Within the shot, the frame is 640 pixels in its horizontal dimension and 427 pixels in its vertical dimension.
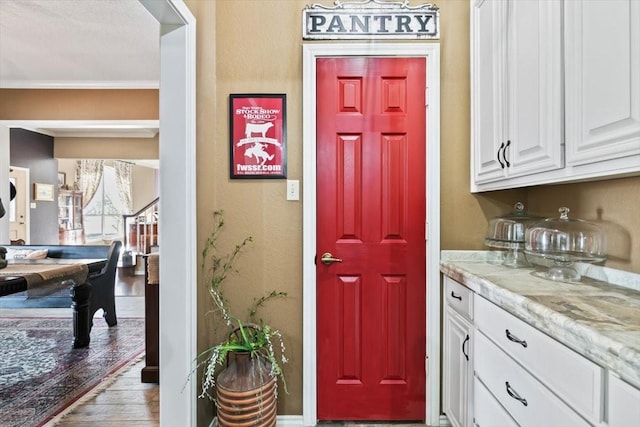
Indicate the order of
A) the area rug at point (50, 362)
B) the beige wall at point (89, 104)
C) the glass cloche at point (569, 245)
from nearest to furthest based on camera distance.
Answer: the glass cloche at point (569, 245)
the area rug at point (50, 362)
the beige wall at point (89, 104)

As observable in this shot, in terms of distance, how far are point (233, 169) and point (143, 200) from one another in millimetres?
10035

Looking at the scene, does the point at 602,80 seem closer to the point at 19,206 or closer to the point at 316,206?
the point at 316,206

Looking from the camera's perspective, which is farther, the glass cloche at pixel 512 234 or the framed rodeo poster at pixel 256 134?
the framed rodeo poster at pixel 256 134

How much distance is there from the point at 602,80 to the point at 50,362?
3.86m

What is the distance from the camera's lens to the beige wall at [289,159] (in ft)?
6.52

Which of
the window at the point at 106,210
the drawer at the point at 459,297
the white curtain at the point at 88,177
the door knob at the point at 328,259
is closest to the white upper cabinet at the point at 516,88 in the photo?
the drawer at the point at 459,297

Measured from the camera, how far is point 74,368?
8.87 feet

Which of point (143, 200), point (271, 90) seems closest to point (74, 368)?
point (271, 90)

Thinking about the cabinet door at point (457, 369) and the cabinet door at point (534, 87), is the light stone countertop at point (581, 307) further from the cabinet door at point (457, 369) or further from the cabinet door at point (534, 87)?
the cabinet door at point (534, 87)

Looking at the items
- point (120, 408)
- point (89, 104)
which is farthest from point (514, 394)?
point (89, 104)

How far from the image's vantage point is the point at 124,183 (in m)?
9.87

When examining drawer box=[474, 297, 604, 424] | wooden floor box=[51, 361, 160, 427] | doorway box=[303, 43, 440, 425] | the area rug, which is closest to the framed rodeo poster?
doorway box=[303, 43, 440, 425]

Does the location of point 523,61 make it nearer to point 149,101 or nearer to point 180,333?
point 180,333

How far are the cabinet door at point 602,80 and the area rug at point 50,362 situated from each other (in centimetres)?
305
